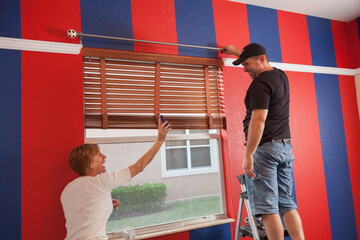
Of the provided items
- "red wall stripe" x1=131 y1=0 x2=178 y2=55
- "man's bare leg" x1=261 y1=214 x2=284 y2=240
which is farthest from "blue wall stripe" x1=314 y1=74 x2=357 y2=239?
"red wall stripe" x1=131 y1=0 x2=178 y2=55

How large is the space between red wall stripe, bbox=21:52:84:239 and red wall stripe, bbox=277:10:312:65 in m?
2.15

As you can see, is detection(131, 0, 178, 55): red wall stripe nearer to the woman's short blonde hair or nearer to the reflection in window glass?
the reflection in window glass

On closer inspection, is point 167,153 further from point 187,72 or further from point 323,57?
point 323,57

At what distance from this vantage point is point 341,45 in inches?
128

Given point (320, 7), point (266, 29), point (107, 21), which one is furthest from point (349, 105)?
point (107, 21)

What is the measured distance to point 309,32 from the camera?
3090 millimetres

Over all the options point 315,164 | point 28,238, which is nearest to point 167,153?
point 28,238

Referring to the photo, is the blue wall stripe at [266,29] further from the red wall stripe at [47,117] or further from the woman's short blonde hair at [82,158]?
the woman's short blonde hair at [82,158]

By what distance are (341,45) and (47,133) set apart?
336cm

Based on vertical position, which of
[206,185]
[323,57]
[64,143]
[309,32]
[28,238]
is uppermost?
[309,32]

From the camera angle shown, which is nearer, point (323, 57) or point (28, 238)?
point (28, 238)

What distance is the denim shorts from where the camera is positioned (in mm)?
1807

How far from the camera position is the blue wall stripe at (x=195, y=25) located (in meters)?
2.49

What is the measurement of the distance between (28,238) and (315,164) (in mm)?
2749
